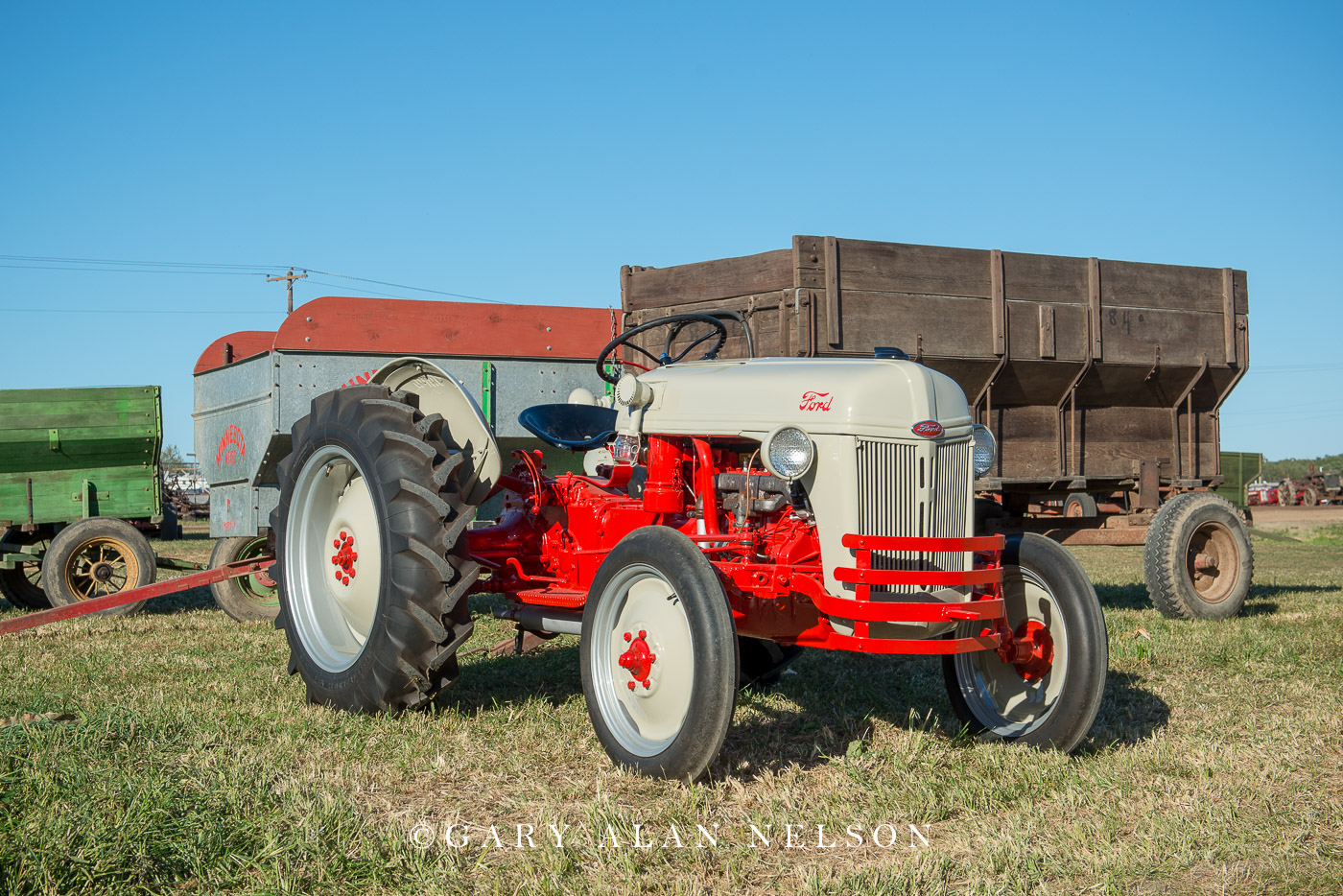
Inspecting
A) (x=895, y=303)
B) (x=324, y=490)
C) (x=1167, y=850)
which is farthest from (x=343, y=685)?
(x=895, y=303)

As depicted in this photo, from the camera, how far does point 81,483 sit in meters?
8.74

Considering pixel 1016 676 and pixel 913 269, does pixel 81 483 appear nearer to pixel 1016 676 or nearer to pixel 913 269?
pixel 913 269

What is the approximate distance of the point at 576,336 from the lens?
30.4 feet

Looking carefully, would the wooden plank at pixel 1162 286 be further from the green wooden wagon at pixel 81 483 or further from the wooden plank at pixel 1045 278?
the green wooden wagon at pixel 81 483

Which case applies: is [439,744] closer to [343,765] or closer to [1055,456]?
[343,765]

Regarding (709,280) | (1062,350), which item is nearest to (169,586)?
(709,280)

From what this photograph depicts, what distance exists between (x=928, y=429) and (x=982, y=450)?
1.30 ft

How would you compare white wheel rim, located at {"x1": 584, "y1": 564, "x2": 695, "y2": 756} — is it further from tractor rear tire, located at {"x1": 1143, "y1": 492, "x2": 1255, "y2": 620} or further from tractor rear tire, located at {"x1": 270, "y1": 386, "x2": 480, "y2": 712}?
tractor rear tire, located at {"x1": 1143, "y1": 492, "x2": 1255, "y2": 620}

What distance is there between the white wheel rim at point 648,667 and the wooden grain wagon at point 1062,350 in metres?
3.11

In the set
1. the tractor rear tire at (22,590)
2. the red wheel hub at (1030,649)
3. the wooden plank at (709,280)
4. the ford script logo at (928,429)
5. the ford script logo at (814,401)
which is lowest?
the tractor rear tire at (22,590)

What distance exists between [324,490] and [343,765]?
1.62 metres

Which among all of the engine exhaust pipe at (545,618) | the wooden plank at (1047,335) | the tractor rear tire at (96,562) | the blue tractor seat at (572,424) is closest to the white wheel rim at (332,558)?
the engine exhaust pipe at (545,618)

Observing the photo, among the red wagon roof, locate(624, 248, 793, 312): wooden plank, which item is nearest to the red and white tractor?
locate(624, 248, 793, 312): wooden plank

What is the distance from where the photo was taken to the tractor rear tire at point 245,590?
24.7 feet
